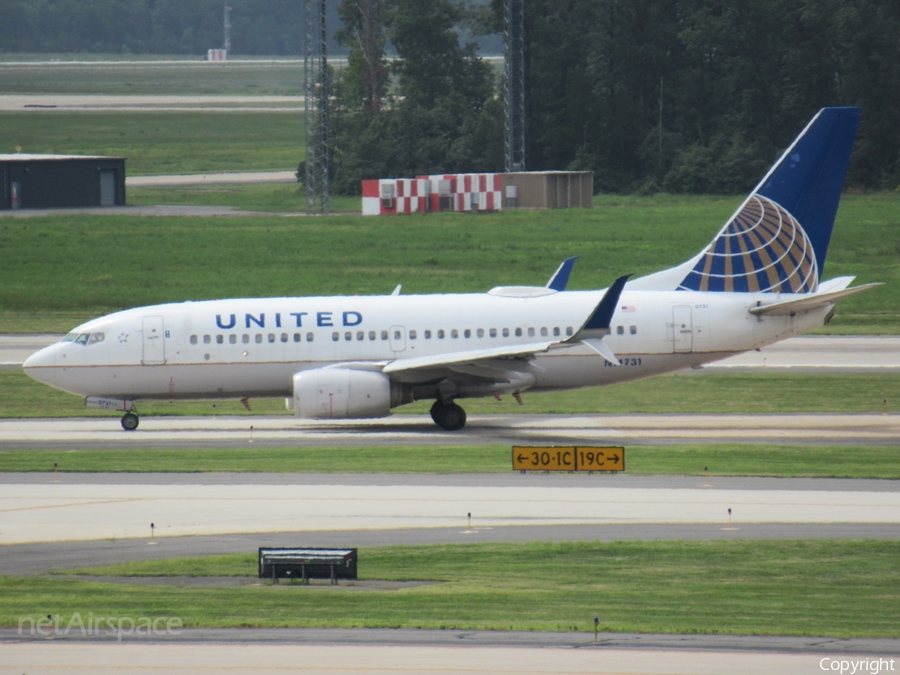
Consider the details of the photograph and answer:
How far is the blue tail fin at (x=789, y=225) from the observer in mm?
39500

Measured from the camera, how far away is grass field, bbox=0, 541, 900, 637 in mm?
19375

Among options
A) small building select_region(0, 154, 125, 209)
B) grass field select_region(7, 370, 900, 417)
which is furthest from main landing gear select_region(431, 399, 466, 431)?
small building select_region(0, 154, 125, 209)

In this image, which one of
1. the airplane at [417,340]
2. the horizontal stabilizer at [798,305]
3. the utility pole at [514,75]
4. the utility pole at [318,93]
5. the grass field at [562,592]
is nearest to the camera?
the grass field at [562,592]

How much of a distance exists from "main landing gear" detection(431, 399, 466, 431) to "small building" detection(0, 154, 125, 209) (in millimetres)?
76910

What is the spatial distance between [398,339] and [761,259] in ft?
36.3

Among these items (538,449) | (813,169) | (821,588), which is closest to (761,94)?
(813,169)

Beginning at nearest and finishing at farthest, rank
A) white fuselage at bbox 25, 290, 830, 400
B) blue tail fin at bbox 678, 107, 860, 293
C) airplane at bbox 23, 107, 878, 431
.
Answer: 1. airplane at bbox 23, 107, 878, 431
2. white fuselage at bbox 25, 290, 830, 400
3. blue tail fin at bbox 678, 107, 860, 293

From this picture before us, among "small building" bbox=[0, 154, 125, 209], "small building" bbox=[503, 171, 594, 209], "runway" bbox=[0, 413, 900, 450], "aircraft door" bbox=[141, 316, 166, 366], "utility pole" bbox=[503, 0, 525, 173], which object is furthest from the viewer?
"small building" bbox=[0, 154, 125, 209]

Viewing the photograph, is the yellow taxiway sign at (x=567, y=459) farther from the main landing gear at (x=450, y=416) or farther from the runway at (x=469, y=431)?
the main landing gear at (x=450, y=416)

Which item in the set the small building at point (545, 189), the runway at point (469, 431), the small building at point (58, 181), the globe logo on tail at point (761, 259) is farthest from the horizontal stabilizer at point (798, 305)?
the small building at point (58, 181)

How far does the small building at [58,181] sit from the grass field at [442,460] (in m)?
76.1

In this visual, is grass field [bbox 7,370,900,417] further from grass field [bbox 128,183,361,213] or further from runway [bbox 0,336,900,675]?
grass field [bbox 128,183,361,213]

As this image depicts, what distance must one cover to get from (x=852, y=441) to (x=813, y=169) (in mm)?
9097

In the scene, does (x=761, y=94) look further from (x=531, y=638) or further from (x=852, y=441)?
(x=531, y=638)
